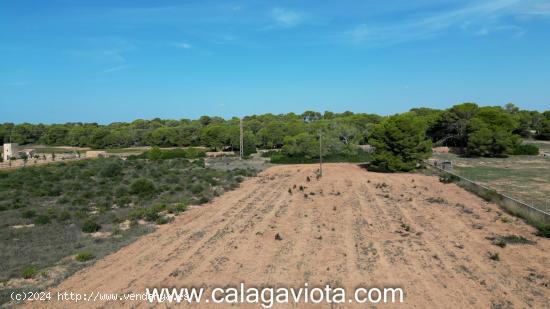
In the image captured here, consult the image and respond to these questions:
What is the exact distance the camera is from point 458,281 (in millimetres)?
11117

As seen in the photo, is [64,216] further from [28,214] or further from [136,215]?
[136,215]

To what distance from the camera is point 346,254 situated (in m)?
13.6

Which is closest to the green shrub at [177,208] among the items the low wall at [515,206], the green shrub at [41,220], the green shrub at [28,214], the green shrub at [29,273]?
the green shrub at [41,220]

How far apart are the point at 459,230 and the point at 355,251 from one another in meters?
5.66

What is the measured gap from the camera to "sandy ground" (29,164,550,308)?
10.8 m

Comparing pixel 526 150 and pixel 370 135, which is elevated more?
pixel 370 135

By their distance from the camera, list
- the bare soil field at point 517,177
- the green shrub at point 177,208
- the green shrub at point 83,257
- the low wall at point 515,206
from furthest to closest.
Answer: the bare soil field at point 517,177, the green shrub at point 177,208, the low wall at point 515,206, the green shrub at point 83,257

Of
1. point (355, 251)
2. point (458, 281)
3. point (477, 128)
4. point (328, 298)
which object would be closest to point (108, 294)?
point (328, 298)

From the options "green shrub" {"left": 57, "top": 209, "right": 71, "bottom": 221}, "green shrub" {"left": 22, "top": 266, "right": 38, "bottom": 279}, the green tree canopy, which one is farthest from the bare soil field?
"green shrub" {"left": 57, "top": 209, "right": 71, "bottom": 221}

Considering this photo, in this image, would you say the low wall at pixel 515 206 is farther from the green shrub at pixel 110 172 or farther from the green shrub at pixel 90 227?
the green shrub at pixel 110 172

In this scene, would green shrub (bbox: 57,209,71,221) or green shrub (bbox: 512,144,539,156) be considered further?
green shrub (bbox: 512,144,539,156)

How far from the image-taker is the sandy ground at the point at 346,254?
10.8 m

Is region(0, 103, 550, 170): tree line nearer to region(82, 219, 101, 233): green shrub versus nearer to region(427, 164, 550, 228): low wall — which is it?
region(427, 164, 550, 228): low wall

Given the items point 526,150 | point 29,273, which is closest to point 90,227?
point 29,273
